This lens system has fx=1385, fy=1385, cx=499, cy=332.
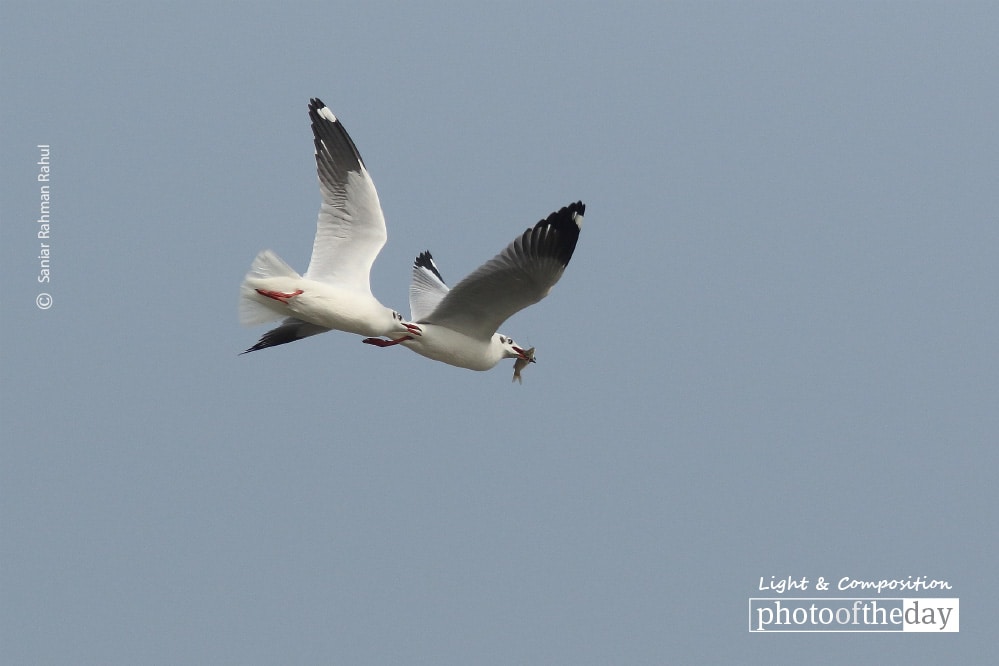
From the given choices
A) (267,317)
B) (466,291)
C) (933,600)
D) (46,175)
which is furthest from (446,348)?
(933,600)

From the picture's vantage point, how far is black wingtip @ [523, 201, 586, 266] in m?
10.4

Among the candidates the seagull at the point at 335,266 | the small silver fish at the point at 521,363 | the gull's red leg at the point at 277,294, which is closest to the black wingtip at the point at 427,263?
the small silver fish at the point at 521,363

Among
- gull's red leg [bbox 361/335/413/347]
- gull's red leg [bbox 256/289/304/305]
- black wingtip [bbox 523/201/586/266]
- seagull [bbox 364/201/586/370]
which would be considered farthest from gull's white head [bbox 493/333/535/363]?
gull's red leg [bbox 256/289/304/305]

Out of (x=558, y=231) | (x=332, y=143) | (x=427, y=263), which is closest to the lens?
(x=558, y=231)

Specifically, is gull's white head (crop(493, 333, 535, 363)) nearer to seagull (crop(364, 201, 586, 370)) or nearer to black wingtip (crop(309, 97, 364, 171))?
seagull (crop(364, 201, 586, 370))

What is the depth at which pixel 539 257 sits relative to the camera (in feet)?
34.4

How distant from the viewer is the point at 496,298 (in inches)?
429

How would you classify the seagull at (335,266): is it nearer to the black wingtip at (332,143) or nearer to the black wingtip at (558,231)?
the black wingtip at (332,143)

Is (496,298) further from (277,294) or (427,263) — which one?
(427,263)

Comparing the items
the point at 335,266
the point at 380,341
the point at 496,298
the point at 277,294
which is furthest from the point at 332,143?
the point at 496,298

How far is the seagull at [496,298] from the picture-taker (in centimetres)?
1041

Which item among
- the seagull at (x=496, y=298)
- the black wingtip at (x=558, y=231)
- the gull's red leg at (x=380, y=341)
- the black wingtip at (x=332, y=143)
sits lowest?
the gull's red leg at (x=380, y=341)

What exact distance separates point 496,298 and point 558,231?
0.85 meters

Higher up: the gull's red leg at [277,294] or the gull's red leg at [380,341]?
the gull's red leg at [277,294]
